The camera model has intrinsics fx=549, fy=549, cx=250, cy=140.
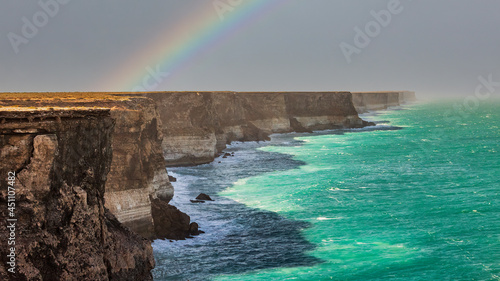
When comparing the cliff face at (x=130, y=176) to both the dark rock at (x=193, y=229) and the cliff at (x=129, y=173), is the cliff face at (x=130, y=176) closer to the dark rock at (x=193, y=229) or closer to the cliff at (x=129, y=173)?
the cliff at (x=129, y=173)

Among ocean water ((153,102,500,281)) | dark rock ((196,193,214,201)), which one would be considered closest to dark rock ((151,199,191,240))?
ocean water ((153,102,500,281))

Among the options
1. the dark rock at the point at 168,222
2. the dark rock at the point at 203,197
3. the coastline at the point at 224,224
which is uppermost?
the dark rock at the point at 168,222

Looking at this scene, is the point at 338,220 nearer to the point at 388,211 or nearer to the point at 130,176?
the point at 388,211

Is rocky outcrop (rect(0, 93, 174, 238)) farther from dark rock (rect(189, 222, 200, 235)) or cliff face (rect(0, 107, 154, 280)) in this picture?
cliff face (rect(0, 107, 154, 280))

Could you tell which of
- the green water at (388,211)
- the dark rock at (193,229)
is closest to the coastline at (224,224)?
the dark rock at (193,229)

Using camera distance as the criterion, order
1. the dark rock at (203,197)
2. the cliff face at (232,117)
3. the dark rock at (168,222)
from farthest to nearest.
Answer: the cliff face at (232,117) < the dark rock at (203,197) < the dark rock at (168,222)

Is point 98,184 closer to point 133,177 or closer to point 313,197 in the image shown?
point 133,177

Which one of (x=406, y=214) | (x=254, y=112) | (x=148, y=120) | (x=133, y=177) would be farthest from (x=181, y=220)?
(x=254, y=112)
